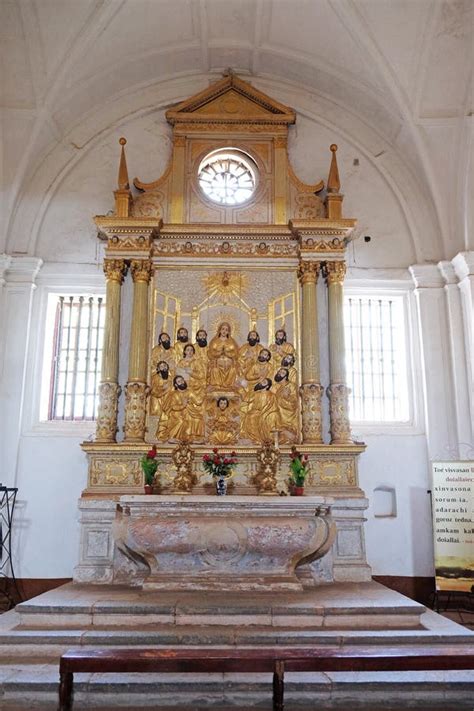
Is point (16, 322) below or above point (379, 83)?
below

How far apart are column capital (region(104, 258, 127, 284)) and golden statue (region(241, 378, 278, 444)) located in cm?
286

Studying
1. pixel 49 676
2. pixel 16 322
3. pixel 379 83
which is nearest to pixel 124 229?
pixel 16 322

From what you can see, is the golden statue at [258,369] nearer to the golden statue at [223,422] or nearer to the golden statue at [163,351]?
the golden statue at [223,422]

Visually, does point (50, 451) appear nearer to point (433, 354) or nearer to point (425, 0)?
point (433, 354)

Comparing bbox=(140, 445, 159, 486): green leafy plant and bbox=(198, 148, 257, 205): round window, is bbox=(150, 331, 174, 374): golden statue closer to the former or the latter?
bbox=(140, 445, 159, 486): green leafy plant

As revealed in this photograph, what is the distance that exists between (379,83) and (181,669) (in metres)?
9.88

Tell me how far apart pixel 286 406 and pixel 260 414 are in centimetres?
43

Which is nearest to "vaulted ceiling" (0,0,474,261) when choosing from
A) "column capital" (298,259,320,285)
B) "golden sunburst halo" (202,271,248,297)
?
"column capital" (298,259,320,285)

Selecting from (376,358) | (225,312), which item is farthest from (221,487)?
(376,358)

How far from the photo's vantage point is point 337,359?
1019cm

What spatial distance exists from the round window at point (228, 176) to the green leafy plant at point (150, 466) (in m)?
4.79

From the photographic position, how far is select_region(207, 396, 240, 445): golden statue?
392 inches

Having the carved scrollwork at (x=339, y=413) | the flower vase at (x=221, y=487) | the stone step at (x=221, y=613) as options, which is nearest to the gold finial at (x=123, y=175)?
the carved scrollwork at (x=339, y=413)

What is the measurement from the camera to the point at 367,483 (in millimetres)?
10266
